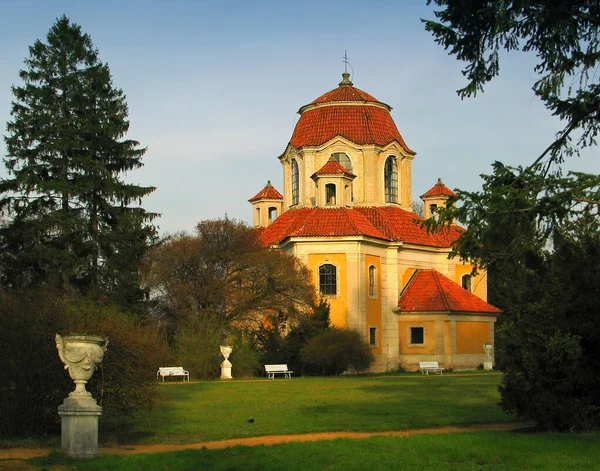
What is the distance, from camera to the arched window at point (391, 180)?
63.1 m

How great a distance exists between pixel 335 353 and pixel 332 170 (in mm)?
12725

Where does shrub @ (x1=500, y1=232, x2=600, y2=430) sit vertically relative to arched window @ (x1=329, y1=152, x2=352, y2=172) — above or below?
below

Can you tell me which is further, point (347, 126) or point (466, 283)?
point (466, 283)

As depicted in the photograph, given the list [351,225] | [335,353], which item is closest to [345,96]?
[351,225]

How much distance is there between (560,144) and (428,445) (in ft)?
18.7

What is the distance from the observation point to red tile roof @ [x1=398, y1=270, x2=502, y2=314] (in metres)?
58.0

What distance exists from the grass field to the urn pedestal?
1.16 ft

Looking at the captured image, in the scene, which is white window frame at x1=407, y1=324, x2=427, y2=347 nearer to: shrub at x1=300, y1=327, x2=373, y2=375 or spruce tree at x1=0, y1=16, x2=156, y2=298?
shrub at x1=300, y1=327, x2=373, y2=375

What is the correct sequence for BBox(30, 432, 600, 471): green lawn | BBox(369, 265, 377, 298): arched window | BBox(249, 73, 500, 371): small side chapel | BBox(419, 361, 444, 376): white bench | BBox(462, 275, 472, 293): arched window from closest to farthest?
BBox(30, 432, 600, 471): green lawn < BBox(419, 361, 444, 376): white bench < BBox(249, 73, 500, 371): small side chapel < BBox(369, 265, 377, 298): arched window < BBox(462, 275, 472, 293): arched window

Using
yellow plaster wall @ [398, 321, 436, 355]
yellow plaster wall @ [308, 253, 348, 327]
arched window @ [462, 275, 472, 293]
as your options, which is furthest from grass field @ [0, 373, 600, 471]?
arched window @ [462, 275, 472, 293]

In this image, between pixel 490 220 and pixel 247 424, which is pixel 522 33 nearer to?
pixel 490 220

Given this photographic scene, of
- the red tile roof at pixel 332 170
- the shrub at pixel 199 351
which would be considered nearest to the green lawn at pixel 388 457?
the shrub at pixel 199 351

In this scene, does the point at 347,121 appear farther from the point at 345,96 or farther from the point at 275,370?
the point at 275,370

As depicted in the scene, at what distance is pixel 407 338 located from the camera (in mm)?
58688
